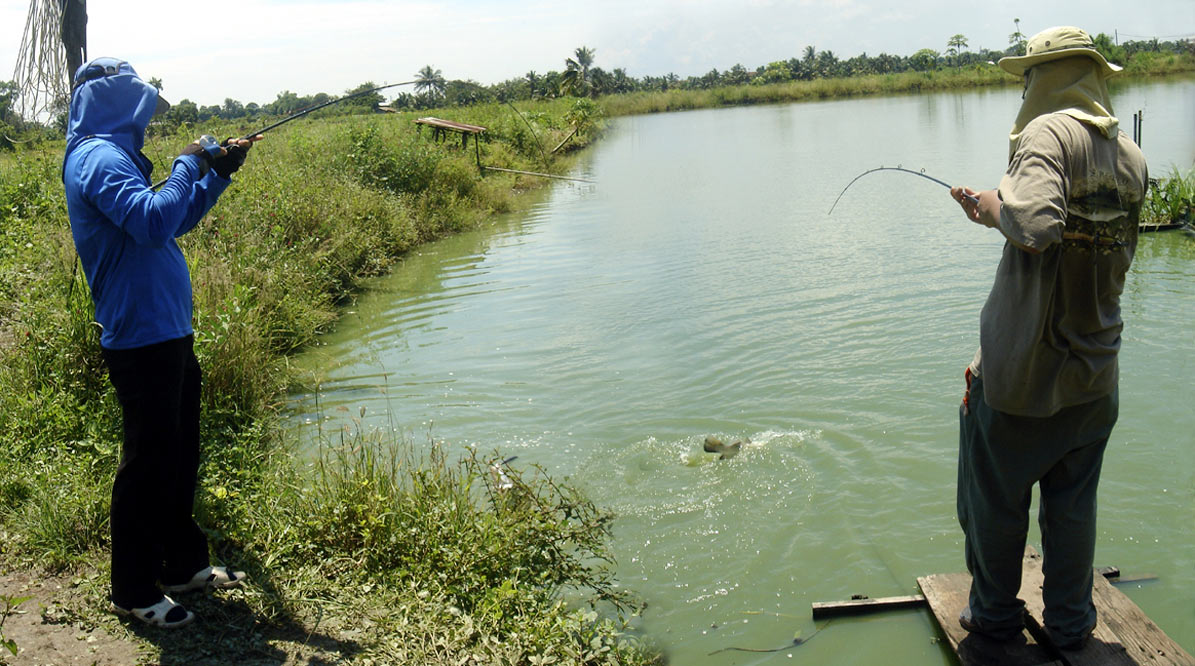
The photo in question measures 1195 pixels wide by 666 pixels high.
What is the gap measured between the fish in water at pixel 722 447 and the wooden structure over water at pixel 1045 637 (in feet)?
6.16

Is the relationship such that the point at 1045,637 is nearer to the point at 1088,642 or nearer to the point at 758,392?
the point at 1088,642

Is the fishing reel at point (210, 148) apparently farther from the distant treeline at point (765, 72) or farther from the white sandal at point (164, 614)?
the distant treeline at point (765, 72)

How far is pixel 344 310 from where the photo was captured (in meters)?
9.77

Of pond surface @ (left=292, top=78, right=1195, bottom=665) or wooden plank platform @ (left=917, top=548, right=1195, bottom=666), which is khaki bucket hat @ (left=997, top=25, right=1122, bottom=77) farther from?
pond surface @ (left=292, top=78, right=1195, bottom=665)

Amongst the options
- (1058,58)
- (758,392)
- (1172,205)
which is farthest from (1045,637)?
(1172,205)

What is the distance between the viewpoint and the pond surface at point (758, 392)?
404cm

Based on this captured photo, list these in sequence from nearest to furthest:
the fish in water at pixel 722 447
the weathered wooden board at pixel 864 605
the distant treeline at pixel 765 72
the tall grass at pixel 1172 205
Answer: the weathered wooden board at pixel 864 605, the fish in water at pixel 722 447, the tall grass at pixel 1172 205, the distant treeline at pixel 765 72

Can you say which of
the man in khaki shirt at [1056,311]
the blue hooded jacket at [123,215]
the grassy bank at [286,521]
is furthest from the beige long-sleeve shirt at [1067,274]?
the blue hooded jacket at [123,215]

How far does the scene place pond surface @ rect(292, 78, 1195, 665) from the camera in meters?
4.04

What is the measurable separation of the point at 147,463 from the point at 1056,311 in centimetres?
292

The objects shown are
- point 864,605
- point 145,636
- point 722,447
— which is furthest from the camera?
point 722,447

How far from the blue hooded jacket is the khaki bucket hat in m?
2.74

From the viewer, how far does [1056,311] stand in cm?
255

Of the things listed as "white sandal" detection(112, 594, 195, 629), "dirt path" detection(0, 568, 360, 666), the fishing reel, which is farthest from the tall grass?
"white sandal" detection(112, 594, 195, 629)
